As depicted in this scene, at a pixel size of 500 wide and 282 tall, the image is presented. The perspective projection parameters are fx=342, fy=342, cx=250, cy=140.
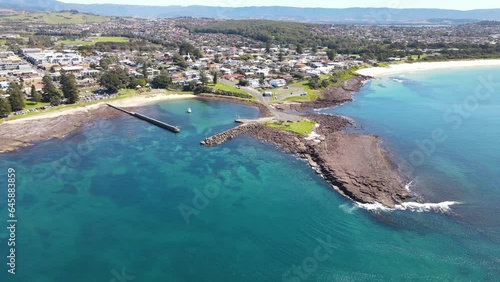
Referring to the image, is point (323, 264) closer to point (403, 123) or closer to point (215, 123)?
point (215, 123)

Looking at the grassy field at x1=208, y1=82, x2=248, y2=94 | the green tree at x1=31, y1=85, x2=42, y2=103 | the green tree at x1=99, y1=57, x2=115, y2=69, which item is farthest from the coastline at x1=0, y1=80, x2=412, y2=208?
the green tree at x1=99, y1=57, x2=115, y2=69

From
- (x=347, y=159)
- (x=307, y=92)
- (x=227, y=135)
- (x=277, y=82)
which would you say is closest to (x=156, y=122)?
(x=227, y=135)

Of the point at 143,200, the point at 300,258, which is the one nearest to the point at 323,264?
the point at 300,258

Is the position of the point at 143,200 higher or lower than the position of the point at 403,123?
lower

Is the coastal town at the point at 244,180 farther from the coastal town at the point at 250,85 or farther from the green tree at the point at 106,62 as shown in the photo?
the green tree at the point at 106,62

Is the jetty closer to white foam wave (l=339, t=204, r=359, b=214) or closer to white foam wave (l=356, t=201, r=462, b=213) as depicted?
white foam wave (l=339, t=204, r=359, b=214)

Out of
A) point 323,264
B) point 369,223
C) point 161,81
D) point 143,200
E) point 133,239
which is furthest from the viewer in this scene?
point 161,81
